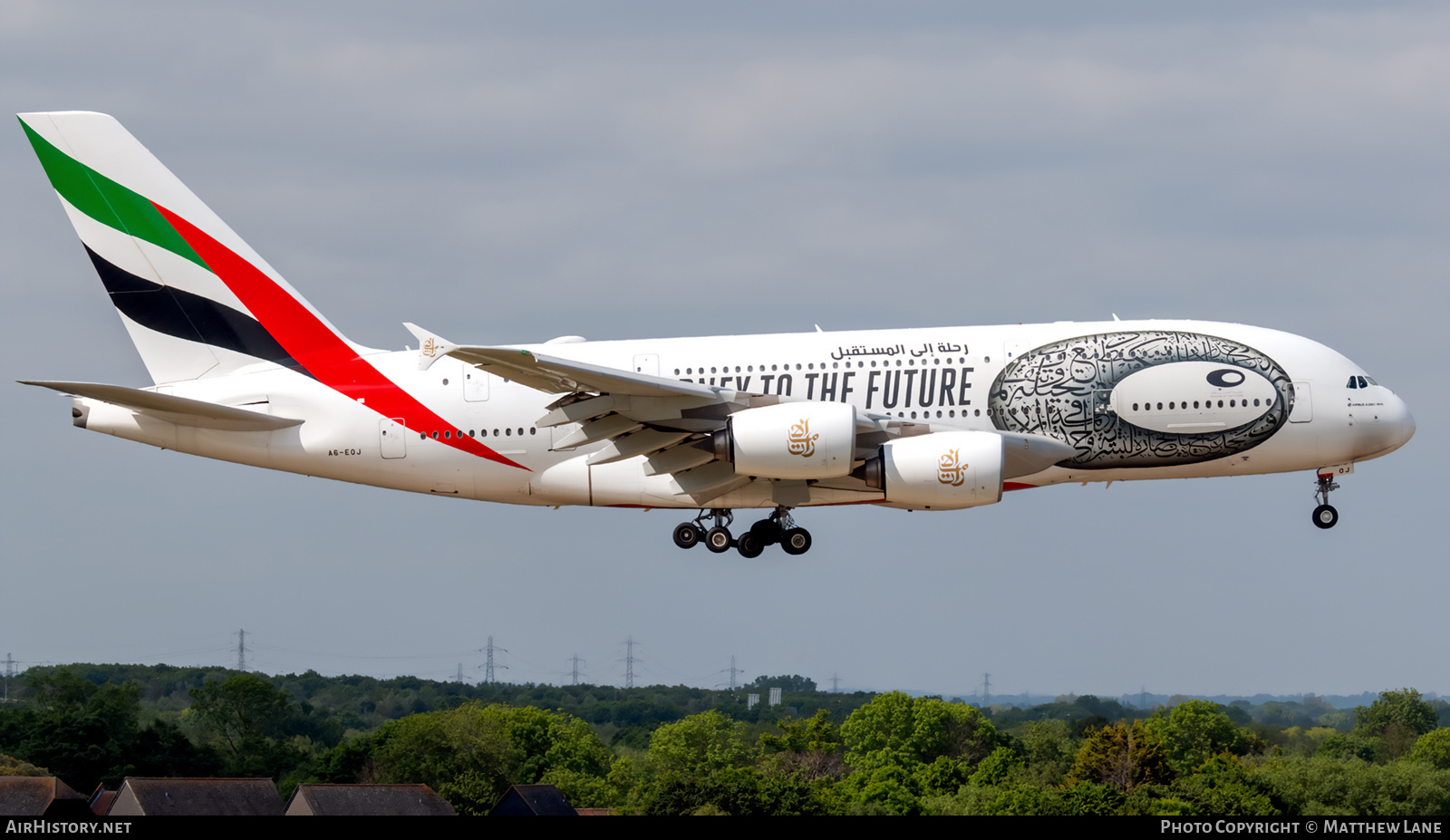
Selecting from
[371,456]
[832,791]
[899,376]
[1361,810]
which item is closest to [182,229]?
[371,456]

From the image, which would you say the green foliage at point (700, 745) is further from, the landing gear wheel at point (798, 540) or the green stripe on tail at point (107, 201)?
the green stripe on tail at point (107, 201)

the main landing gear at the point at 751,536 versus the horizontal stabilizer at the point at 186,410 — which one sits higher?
the horizontal stabilizer at the point at 186,410

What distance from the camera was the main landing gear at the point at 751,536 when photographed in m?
40.0

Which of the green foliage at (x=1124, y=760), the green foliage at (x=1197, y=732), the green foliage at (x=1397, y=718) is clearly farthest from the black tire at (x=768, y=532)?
the green foliage at (x=1397, y=718)

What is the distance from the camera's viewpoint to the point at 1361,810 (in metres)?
83.4

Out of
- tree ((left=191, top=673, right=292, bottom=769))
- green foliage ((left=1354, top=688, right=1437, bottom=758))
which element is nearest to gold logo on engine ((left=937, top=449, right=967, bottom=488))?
tree ((left=191, top=673, right=292, bottom=769))

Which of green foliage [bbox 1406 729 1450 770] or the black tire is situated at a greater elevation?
the black tire

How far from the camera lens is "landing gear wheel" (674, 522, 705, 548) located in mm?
40625

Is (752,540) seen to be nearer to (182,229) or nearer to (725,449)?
(725,449)

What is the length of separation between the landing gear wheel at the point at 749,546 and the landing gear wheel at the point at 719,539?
32 centimetres

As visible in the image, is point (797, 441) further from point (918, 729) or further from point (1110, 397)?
point (918, 729)

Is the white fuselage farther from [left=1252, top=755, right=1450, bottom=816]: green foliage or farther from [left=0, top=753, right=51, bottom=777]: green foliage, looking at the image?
[left=0, top=753, right=51, bottom=777]: green foliage

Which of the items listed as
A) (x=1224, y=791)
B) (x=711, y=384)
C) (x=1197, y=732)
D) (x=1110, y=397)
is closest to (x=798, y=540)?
(x=711, y=384)

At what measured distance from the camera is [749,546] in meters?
40.2
